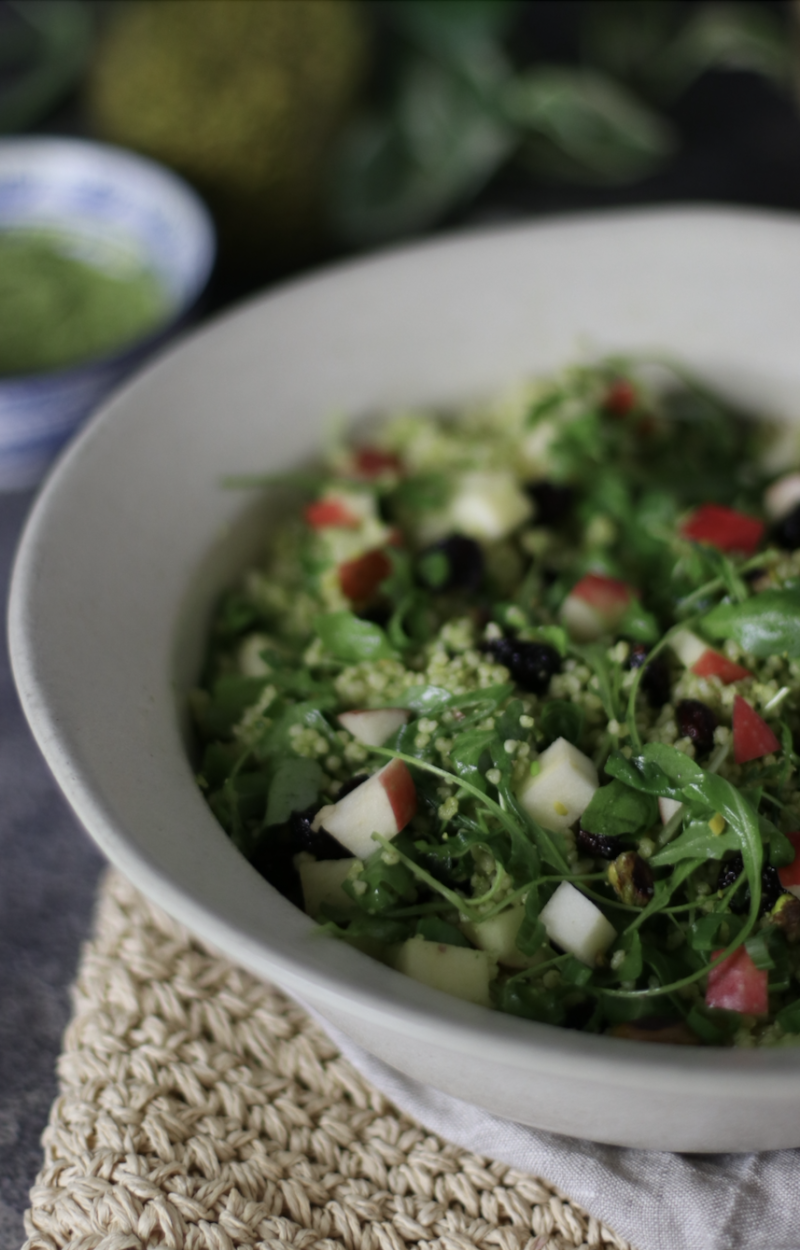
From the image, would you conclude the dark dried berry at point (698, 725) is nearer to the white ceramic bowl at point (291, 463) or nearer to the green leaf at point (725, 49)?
the white ceramic bowl at point (291, 463)

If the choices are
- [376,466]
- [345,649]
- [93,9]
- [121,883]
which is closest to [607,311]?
[376,466]

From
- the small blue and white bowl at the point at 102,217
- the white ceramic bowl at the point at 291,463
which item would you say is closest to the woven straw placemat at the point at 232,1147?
the white ceramic bowl at the point at 291,463

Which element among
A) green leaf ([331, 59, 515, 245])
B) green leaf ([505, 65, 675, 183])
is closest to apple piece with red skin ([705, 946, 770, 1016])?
green leaf ([331, 59, 515, 245])

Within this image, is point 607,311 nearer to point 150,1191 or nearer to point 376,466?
point 376,466

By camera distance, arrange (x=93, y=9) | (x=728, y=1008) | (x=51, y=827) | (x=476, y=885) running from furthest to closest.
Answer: (x=93, y=9) → (x=51, y=827) → (x=476, y=885) → (x=728, y=1008)

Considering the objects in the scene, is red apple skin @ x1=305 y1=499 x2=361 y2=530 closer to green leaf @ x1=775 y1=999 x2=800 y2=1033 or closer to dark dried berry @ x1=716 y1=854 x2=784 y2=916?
dark dried berry @ x1=716 y1=854 x2=784 y2=916

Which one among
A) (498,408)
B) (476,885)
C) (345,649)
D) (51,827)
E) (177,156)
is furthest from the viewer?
(177,156)
